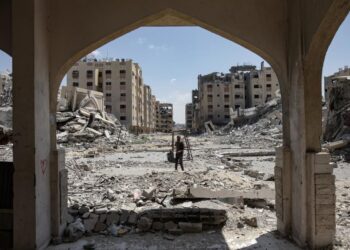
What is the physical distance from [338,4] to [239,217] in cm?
403

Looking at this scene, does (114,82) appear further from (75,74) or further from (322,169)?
(322,169)

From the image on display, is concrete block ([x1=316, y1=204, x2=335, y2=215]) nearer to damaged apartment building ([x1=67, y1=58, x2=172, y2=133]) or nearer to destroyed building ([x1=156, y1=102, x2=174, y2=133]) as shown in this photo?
damaged apartment building ([x1=67, y1=58, x2=172, y2=133])

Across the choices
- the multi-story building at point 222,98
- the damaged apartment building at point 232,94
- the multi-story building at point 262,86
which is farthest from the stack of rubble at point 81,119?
the multi-story building at point 262,86

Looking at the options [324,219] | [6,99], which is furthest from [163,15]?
[6,99]

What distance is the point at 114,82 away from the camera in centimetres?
6031

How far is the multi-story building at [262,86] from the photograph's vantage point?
2820 inches

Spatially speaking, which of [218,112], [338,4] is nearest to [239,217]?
[338,4]

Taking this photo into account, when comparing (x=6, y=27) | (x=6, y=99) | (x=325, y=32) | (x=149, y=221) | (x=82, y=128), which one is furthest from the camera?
(x=6, y=99)

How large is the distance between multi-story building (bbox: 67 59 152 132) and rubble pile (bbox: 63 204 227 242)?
52.5m

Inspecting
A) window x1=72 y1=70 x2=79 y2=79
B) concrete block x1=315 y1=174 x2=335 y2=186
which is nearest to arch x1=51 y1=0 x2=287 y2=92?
concrete block x1=315 y1=174 x2=335 y2=186

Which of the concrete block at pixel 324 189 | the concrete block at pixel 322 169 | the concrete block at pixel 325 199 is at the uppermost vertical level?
the concrete block at pixel 322 169

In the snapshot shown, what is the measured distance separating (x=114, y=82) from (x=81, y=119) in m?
25.9

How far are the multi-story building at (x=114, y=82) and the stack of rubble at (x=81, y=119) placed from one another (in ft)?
51.5

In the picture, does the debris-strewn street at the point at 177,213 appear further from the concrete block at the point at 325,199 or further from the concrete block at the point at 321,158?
the concrete block at the point at 321,158
